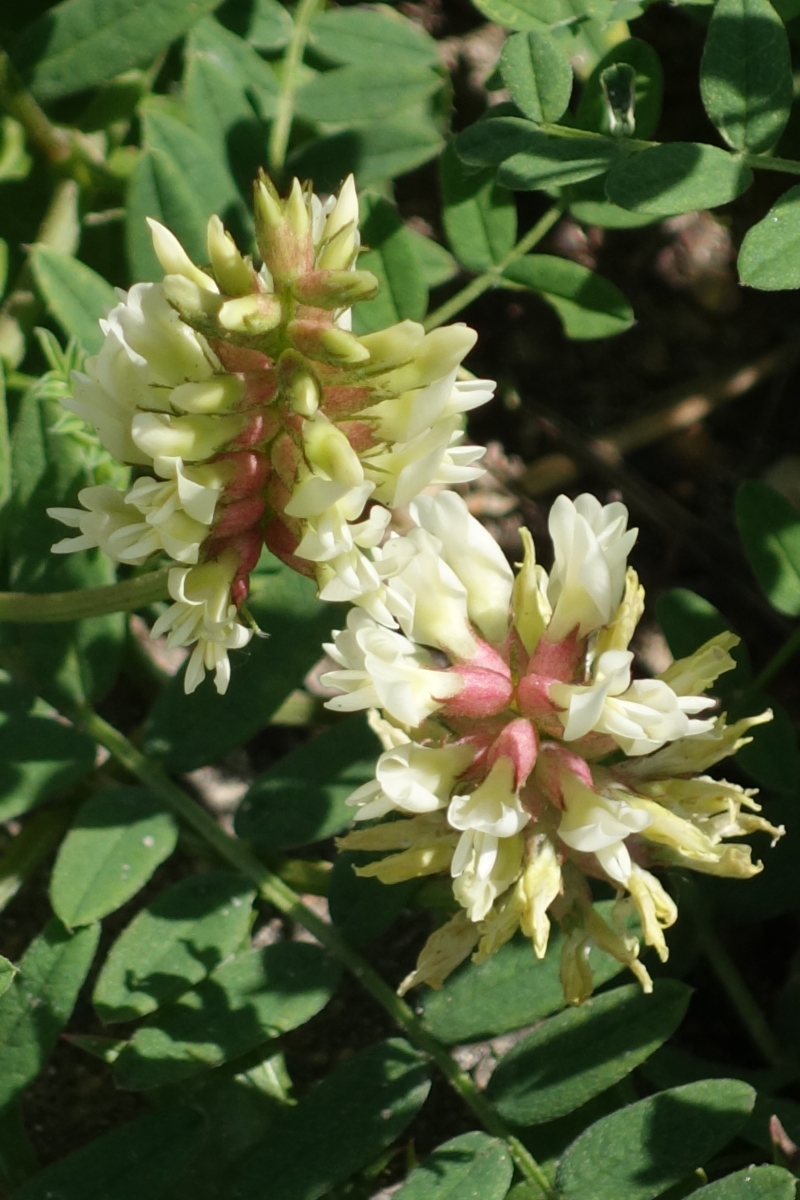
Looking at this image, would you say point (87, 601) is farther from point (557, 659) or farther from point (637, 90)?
point (637, 90)

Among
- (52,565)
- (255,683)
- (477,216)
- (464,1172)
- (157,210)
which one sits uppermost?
(157,210)

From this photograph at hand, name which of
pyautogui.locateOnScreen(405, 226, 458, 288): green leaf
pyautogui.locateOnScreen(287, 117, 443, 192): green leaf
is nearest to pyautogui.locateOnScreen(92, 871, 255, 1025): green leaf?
pyautogui.locateOnScreen(405, 226, 458, 288): green leaf

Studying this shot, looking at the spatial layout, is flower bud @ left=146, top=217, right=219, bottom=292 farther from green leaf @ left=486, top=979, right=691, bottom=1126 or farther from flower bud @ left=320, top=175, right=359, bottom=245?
green leaf @ left=486, top=979, right=691, bottom=1126

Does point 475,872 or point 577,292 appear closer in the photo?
point 475,872

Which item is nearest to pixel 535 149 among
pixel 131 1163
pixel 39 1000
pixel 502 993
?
pixel 502 993

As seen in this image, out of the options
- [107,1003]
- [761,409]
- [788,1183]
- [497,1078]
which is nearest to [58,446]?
[107,1003]

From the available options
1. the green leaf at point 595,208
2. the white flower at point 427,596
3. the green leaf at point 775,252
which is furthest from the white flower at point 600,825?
the green leaf at point 595,208

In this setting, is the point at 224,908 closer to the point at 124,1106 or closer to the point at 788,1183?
the point at 124,1106
